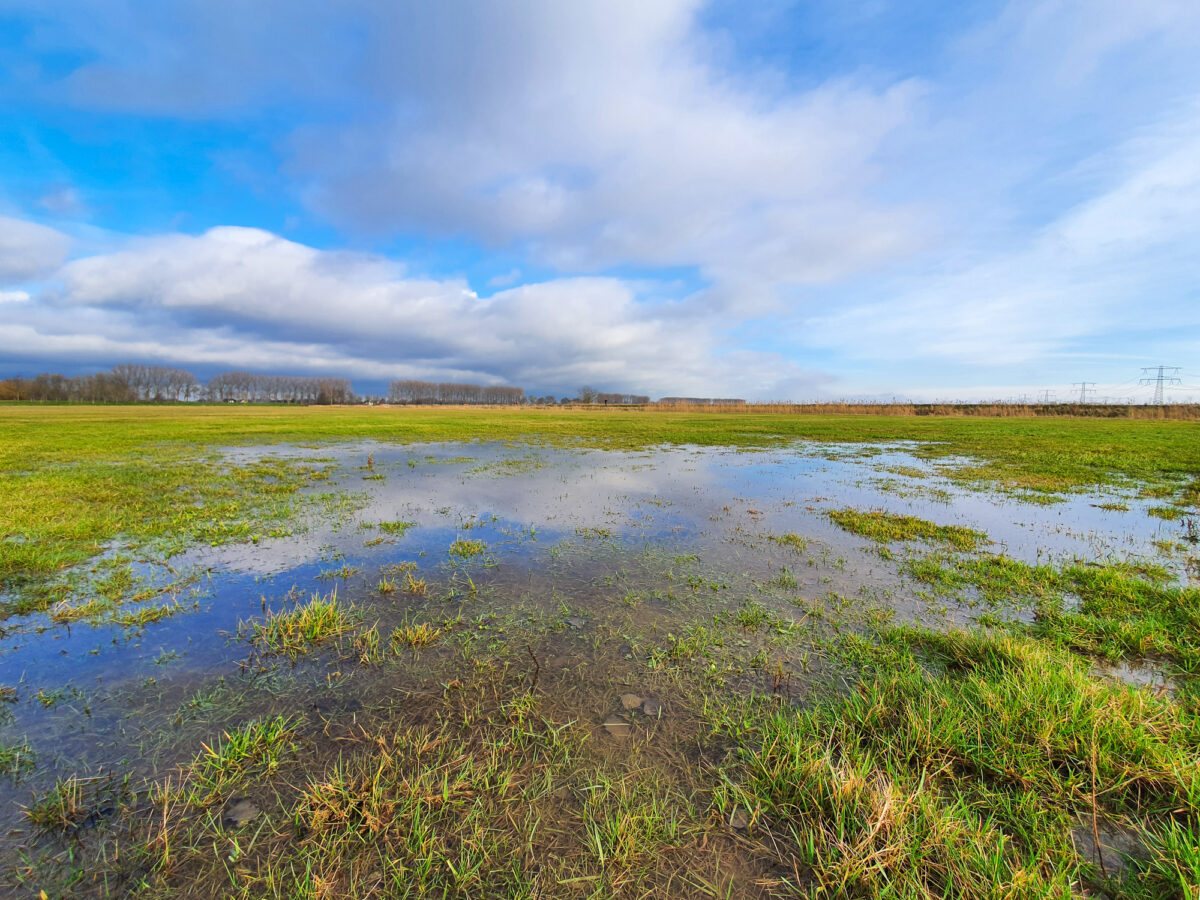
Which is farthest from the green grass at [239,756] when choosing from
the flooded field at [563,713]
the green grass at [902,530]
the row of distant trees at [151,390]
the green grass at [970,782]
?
the row of distant trees at [151,390]

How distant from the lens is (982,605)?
6816 mm

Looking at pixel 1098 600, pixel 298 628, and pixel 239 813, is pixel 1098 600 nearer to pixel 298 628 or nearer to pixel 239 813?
pixel 239 813

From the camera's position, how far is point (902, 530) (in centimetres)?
1071

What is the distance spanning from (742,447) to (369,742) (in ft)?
91.6

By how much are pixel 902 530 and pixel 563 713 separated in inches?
386

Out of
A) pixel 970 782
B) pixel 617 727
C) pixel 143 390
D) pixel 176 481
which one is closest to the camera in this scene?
pixel 970 782

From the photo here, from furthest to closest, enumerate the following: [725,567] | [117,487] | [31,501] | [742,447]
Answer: [742,447], [117,487], [31,501], [725,567]

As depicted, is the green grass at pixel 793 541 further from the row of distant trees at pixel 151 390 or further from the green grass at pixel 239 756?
the row of distant trees at pixel 151 390

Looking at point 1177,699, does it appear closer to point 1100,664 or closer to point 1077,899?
point 1100,664

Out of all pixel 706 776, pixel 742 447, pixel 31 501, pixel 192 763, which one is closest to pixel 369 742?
pixel 192 763

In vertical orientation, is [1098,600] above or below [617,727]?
above

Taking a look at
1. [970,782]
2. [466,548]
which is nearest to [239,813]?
[970,782]

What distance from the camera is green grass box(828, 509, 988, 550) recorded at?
32.7 feet

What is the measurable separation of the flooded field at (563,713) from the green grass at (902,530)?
16.3 inches
